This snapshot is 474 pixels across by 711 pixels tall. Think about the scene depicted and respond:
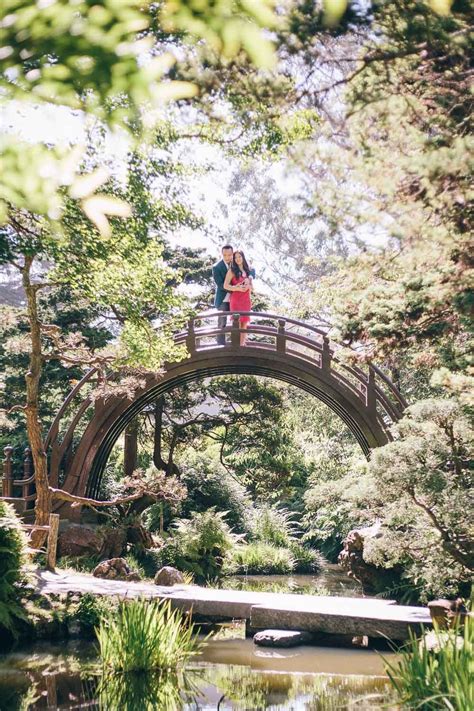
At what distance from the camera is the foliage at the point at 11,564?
6.97 meters

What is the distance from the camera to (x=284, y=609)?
7336mm

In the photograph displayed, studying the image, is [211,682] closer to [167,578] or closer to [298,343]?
[167,578]

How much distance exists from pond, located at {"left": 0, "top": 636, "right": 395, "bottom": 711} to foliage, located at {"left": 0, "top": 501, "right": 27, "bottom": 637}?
0.35m

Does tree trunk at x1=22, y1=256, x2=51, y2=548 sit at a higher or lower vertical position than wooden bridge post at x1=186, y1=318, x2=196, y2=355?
lower

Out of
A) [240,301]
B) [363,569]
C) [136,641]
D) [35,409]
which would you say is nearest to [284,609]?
[136,641]

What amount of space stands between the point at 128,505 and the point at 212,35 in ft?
40.0

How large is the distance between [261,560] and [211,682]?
8.67 metres

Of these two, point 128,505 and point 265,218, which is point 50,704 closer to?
point 128,505

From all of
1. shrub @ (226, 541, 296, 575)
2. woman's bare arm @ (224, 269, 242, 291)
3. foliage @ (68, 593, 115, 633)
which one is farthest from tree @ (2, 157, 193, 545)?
shrub @ (226, 541, 296, 575)

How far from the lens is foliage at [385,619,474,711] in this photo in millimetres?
3434

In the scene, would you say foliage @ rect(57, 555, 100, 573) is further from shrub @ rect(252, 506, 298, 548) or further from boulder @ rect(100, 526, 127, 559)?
shrub @ rect(252, 506, 298, 548)

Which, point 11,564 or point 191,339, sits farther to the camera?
point 191,339

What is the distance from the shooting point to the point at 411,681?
399 cm

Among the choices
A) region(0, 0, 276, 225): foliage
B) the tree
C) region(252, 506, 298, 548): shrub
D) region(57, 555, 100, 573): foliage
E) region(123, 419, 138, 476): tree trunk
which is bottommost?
region(57, 555, 100, 573): foliage
